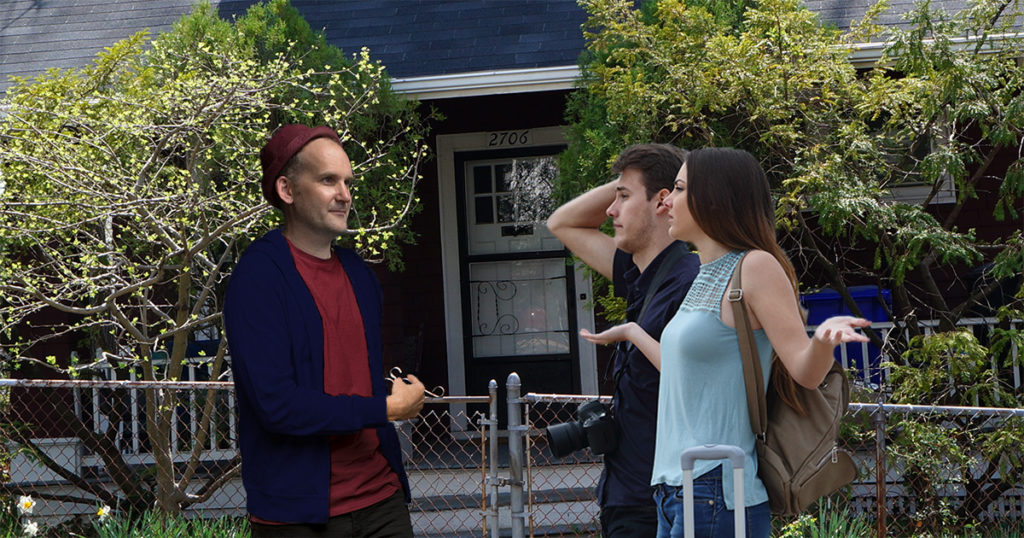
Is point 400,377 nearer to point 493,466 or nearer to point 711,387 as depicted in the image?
point 711,387

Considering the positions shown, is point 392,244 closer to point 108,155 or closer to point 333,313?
point 108,155

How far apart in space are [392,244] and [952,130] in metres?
4.02

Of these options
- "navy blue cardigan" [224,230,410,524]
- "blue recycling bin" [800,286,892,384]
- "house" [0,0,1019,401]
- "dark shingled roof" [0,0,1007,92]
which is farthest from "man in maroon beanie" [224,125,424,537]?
"house" [0,0,1019,401]

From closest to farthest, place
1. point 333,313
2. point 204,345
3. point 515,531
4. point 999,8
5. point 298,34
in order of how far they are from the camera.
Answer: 1. point 333,313
2. point 515,531
3. point 999,8
4. point 298,34
5. point 204,345

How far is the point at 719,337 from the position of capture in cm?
245

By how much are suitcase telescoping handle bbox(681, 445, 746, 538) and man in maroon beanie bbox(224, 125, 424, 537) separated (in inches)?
30.9

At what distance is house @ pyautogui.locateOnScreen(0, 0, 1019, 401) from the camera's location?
984 centimetres

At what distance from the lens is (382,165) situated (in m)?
8.07

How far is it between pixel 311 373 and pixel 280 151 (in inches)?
22.4

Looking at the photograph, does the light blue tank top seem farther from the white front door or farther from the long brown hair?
the white front door

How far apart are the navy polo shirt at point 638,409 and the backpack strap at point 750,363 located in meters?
0.49

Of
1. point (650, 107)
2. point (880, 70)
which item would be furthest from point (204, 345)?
point (880, 70)

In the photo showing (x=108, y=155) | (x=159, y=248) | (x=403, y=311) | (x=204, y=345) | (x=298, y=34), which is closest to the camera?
(x=108, y=155)

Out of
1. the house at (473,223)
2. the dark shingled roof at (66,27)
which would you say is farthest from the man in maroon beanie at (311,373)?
the dark shingled roof at (66,27)
